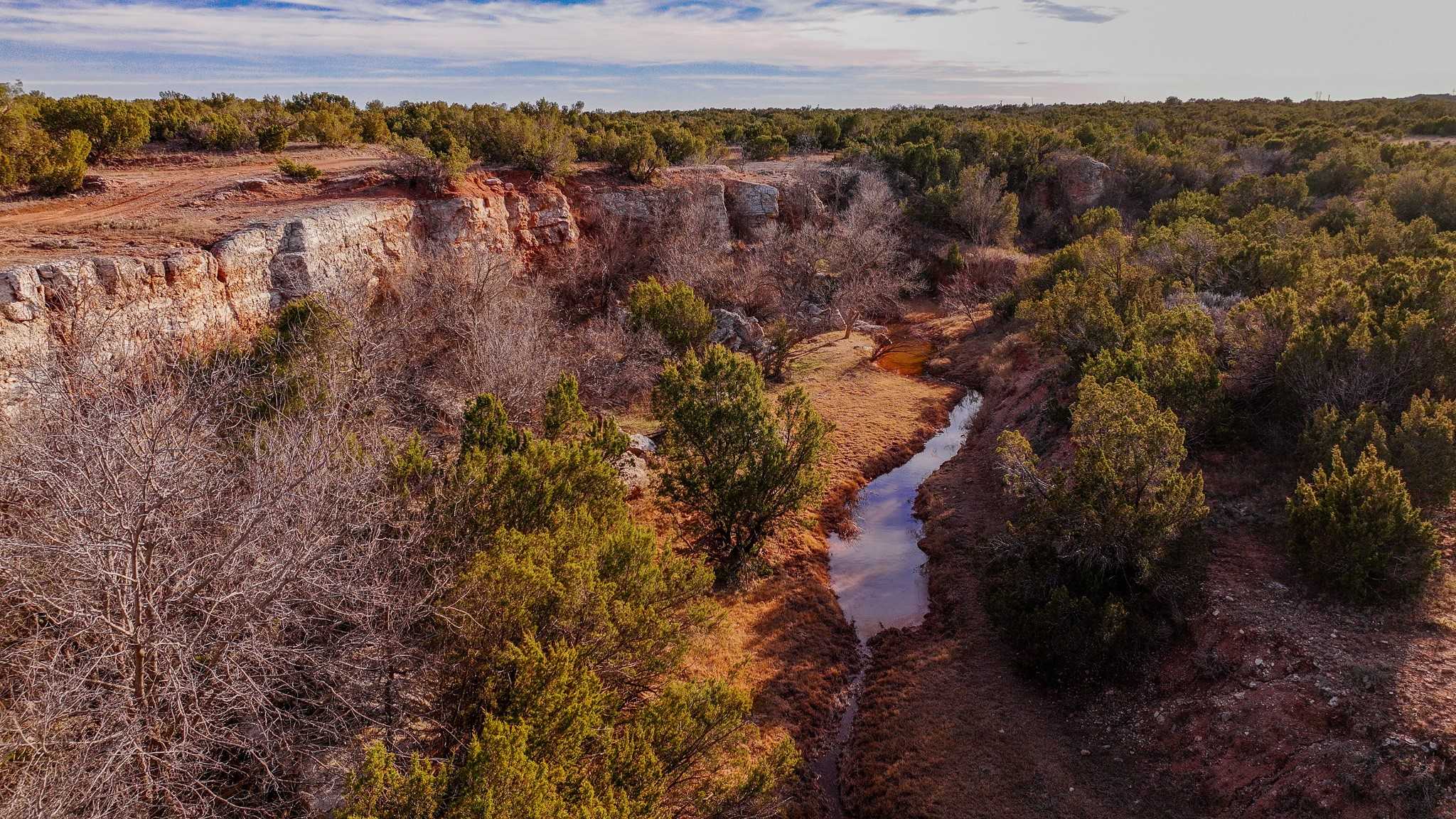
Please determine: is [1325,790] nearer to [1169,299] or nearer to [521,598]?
[521,598]

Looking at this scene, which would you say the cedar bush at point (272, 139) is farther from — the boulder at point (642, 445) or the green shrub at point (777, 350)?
the green shrub at point (777, 350)

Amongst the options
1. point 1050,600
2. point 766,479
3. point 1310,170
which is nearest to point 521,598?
point 766,479

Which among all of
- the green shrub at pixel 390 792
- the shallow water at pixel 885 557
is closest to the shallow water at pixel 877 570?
the shallow water at pixel 885 557

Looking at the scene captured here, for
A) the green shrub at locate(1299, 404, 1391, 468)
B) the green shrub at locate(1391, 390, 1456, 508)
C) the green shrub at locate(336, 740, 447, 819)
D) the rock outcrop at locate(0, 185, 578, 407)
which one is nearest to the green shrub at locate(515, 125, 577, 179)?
the rock outcrop at locate(0, 185, 578, 407)

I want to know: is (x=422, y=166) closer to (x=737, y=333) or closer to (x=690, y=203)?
(x=690, y=203)

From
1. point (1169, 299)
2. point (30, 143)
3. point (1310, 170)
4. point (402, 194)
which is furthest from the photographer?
point (1310, 170)

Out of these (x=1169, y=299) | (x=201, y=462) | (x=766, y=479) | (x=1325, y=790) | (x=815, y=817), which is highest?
(x=1169, y=299)

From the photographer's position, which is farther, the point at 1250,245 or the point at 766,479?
the point at 1250,245
